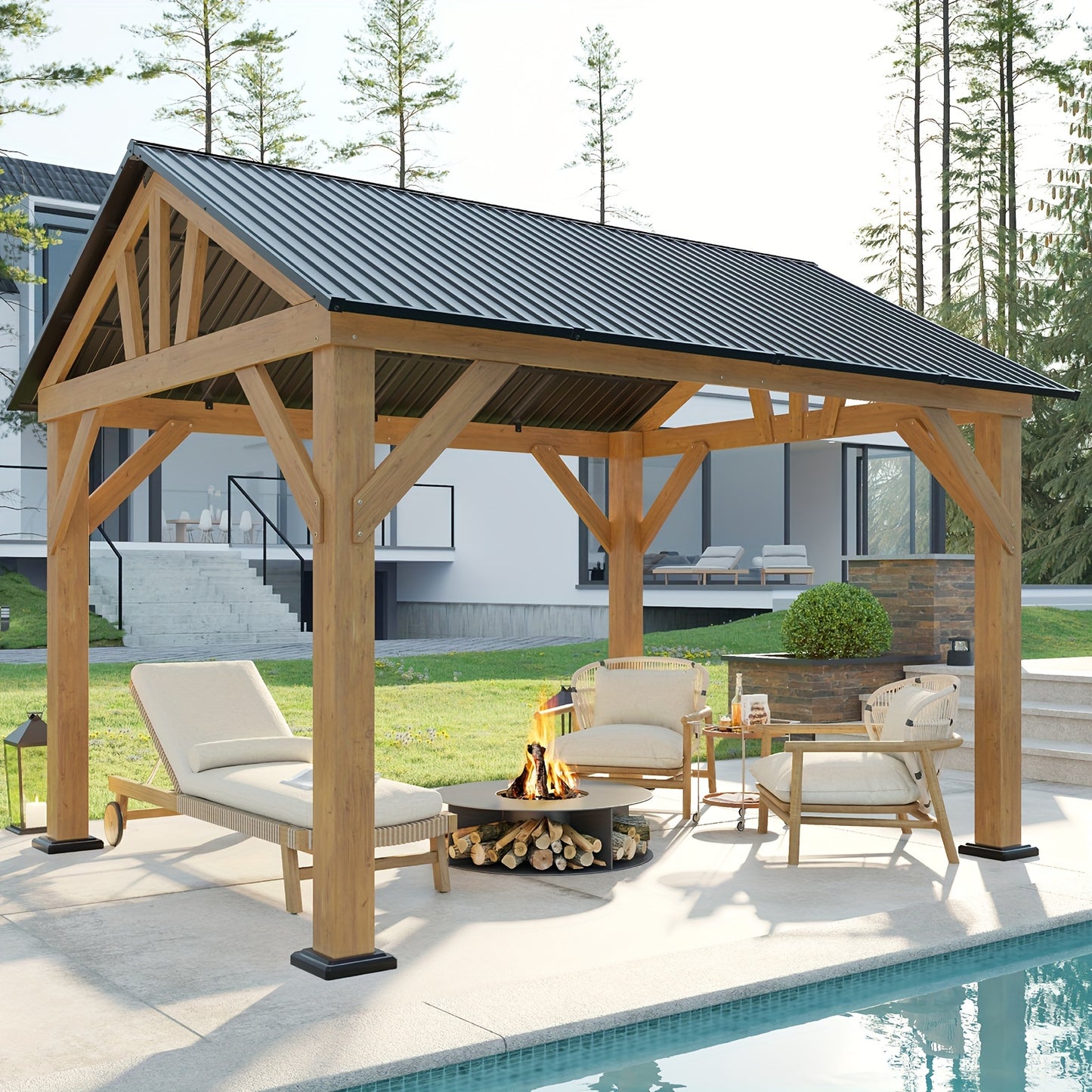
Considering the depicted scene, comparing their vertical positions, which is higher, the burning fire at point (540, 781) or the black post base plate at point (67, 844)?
the burning fire at point (540, 781)

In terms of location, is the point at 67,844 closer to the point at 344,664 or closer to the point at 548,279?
the point at 344,664

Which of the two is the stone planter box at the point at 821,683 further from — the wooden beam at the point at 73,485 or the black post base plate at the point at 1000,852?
the wooden beam at the point at 73,485

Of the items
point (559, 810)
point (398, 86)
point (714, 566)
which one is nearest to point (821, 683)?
point (559, 810)

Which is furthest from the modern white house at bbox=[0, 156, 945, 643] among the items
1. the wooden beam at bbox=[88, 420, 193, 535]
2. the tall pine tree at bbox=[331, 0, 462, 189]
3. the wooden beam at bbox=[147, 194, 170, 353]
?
the wooden beam at bbox=[147, 194, 170, 353]

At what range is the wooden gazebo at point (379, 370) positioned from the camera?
512 centimetres

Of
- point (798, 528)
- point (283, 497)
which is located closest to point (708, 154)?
point (798, 528)

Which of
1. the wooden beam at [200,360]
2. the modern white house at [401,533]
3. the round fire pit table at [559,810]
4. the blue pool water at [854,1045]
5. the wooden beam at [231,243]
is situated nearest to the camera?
the blue pool water at [854,1045]

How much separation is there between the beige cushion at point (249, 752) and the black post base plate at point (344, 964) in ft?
6.36

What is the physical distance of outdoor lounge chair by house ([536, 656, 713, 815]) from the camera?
8117 mm

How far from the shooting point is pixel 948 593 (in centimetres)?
1171

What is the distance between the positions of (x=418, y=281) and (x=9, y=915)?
3.20m

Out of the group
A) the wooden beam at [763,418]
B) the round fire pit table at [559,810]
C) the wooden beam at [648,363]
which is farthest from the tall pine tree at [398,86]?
Answer: the round fire pit table at [559,810]

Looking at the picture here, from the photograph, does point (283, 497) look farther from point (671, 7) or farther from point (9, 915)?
point (9, 915)

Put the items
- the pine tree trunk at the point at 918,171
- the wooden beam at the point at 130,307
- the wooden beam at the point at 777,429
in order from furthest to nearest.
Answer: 1. the pine tree trunk at the point at 918,171
2. the wooden beam at the point at 777,429
3. the wooden beam at the point at 130,307
